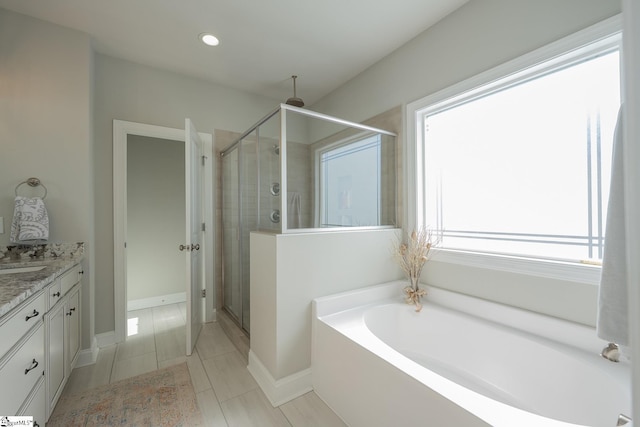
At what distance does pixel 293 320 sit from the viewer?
5.61 feet

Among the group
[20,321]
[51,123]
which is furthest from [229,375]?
[51,123]

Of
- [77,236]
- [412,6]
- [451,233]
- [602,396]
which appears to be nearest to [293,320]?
Answer: [451,233]

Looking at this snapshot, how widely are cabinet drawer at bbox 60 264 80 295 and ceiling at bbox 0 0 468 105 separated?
1.88m

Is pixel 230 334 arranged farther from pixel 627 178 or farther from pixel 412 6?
pixel 412 6

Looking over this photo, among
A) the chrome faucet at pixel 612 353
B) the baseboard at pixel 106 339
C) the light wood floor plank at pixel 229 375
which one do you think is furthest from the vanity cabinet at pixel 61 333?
the chrome faucet at pixel 612 353

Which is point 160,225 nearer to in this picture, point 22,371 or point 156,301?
point 156,301

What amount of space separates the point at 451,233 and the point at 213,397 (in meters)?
2.09

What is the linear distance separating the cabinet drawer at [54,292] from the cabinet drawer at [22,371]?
0.17 meters

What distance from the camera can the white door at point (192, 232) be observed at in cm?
217

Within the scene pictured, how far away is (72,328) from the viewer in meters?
1.80

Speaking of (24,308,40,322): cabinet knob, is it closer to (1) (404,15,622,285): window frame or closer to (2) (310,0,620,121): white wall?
(1) (404,15,622,285): window frame

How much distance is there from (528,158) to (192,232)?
2597 millimetres

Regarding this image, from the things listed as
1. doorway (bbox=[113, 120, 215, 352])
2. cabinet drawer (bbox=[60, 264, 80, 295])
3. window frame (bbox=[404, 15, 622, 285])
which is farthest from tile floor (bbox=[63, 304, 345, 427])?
window frame (bbox=[404, 15, 622, 285])

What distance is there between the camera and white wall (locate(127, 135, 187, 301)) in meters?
3.33
